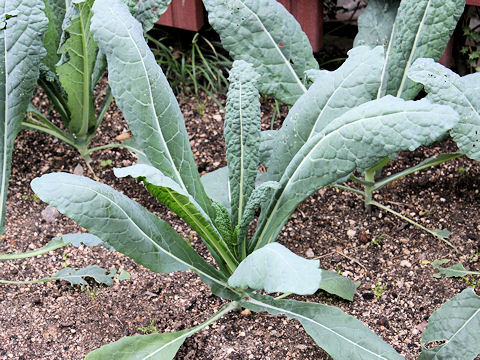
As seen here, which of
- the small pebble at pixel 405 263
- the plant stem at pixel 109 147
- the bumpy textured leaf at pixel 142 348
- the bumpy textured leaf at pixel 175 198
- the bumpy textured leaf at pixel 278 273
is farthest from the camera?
the plant stem at pixel 109 147

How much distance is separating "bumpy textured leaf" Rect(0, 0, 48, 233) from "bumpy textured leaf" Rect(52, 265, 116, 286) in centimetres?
24

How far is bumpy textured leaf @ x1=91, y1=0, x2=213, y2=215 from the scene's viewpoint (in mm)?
1904

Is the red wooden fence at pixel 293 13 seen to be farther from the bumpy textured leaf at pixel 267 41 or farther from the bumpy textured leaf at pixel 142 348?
the bumpy textured leaf at pixel 142 348

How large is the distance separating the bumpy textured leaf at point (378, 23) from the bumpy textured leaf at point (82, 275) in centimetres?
122

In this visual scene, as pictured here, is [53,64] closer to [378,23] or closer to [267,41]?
[267,41]

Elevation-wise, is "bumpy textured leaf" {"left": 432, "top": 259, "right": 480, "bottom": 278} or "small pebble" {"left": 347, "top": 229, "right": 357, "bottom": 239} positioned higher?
"small pebble" {"left": 347, "top": 229, "right": 357, "bottom": 239}

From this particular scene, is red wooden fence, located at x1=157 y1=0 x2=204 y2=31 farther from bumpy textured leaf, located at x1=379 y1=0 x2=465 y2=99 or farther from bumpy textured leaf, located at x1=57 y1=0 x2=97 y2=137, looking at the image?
bumpy textured leaf, located at x1=379 y1=0 x2=465 y2=99

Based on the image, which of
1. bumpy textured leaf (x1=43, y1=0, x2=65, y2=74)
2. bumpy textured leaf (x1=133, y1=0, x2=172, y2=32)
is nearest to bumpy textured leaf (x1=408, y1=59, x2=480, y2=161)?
bumpy textured leaf (x1=133, y1=0, x2=172, y2=32)

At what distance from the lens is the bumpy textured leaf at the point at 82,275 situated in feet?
7.04

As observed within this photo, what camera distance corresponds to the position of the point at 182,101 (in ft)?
9.95

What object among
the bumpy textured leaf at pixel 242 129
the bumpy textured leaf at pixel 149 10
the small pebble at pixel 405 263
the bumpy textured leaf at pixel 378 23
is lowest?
the small pebble at pixel 405 263

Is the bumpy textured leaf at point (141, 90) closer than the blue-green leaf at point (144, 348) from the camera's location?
No

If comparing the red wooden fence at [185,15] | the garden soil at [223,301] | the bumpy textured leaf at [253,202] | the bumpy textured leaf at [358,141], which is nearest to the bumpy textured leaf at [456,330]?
the garden soil at [223,301]

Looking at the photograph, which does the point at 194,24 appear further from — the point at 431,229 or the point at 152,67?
the point at 431,229
